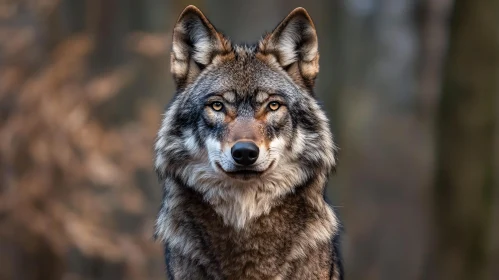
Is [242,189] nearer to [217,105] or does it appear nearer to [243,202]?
[243,202]

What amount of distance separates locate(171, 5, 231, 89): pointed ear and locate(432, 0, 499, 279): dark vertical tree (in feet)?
20.5

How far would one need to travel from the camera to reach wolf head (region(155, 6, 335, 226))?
5.34 metres

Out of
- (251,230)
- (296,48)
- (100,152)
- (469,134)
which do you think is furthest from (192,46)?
(469,134)

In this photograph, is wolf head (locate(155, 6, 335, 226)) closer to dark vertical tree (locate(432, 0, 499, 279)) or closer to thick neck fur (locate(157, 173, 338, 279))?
thick neck fur (locate(157, 173, 338, 279))

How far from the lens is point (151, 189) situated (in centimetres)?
1720

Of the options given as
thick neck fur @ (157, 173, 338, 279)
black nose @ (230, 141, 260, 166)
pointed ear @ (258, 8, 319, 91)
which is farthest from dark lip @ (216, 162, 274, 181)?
pointed ear @ (258, 8, 319, 91)

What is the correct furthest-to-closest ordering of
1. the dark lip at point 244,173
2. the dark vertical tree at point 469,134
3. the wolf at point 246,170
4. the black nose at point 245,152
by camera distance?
the dark vertical tree at point 469,134, the wolf at point 246,170, the dark lip at point 244,173, the black nose at point 245,152

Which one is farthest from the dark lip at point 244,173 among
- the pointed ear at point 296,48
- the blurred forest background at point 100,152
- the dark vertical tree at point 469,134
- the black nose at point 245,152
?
the dark vertical tree at point 469,134

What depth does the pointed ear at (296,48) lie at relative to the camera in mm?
5754

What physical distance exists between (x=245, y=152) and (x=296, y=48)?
1.11 m

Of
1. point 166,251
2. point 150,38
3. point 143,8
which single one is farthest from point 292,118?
point 143,8

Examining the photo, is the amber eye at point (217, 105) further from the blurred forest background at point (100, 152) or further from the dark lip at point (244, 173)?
the blurred forest background at point (100, 152)

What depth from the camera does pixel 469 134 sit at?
1126cm

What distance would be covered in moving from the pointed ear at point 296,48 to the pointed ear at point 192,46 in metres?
0.32
